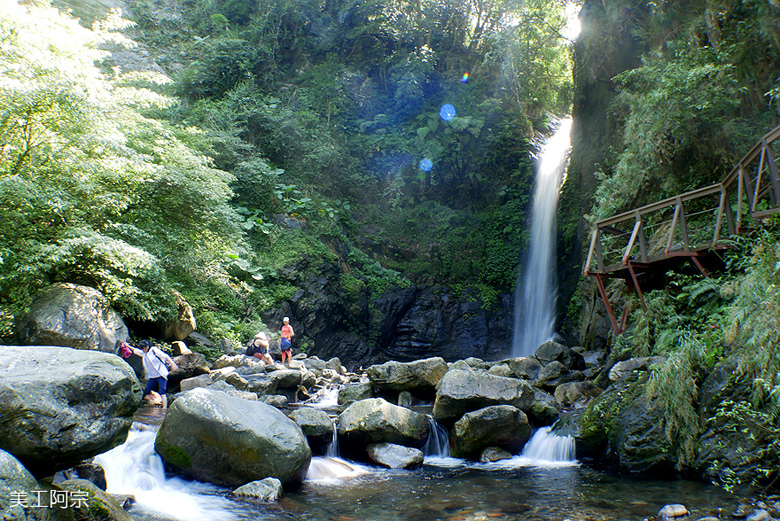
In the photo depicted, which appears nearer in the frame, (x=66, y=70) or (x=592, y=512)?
(x=592, y=512)

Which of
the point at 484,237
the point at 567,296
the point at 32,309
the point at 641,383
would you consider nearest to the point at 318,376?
the point at 32,309

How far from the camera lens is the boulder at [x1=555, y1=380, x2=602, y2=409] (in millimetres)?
9094

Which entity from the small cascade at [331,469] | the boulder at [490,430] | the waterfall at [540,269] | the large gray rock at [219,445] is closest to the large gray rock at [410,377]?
the boulder at [490,430]

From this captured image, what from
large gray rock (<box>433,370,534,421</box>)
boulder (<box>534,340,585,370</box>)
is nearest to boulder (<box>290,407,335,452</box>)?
large gray rock (<box>433,370,534,421</box>)

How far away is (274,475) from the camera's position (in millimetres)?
5422

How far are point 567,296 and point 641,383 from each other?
34.6 feet

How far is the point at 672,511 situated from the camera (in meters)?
4.38

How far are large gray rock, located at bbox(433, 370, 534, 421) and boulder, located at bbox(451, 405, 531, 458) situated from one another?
428mm

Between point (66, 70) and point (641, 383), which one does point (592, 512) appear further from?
point (66, 70)

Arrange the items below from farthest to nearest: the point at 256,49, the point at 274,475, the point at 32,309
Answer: the point at 256,49, the point at 32,309, the point at 274,475

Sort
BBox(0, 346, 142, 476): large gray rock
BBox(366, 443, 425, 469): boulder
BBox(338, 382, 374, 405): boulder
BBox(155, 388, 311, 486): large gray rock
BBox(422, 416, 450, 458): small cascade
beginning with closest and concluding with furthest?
BBox(0, 346, 142, 476): large gray rock → BBox(155, 388, 311, 486): large gray rock → BBox(366, 443, 425, 469): boulder → BBox(422, 416, 450, 458): small cascade → BBox(338, 382, 374, 405): boulder

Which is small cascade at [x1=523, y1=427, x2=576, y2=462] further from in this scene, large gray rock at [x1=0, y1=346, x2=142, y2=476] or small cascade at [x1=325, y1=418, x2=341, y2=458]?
large gray rock at [x1=0, y1=346, x2=142, y2=476]

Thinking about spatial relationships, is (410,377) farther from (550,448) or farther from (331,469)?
(331,469)

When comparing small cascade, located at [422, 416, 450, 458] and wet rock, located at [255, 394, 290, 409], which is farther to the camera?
wet rock, located at [255, 394, 290, 409]
